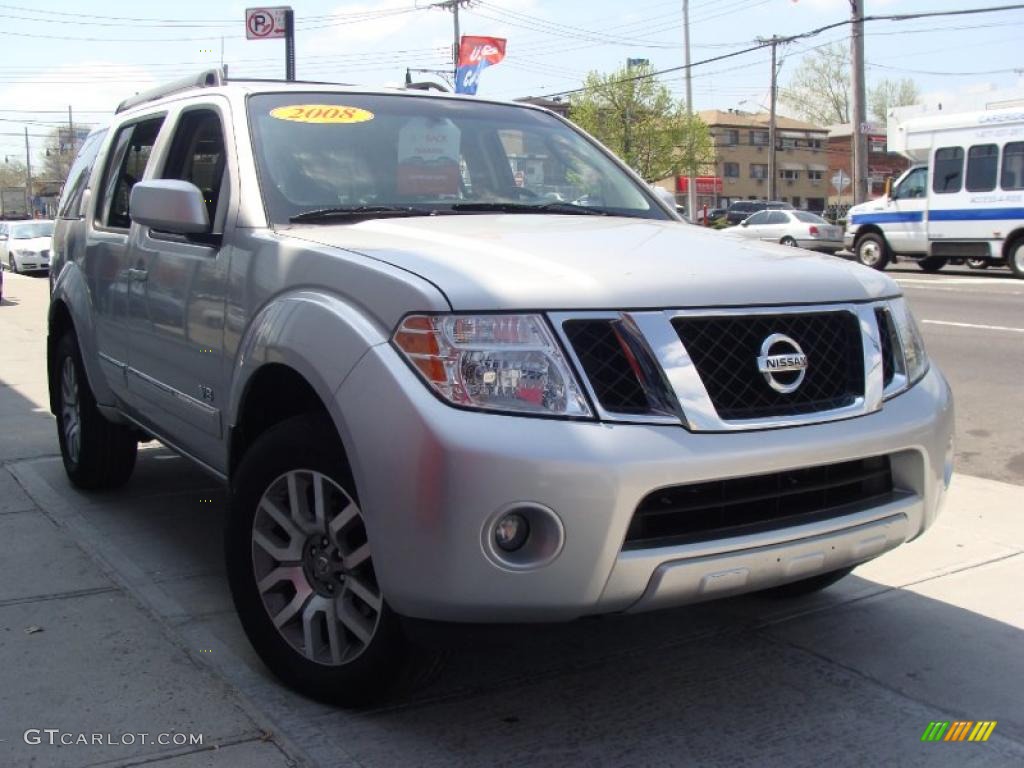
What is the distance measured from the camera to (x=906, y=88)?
8475 centimetres

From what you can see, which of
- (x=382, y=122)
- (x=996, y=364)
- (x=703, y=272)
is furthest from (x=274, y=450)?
(x=996, y=364)

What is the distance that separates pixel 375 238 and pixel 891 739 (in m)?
2.05

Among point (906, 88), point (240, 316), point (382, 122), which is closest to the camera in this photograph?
point (240, 316)

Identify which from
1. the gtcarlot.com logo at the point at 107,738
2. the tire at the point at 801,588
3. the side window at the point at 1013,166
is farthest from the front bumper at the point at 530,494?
the side window at the point at 1013,166

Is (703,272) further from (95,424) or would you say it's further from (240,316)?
(95,424)

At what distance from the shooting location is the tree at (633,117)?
47906 millimetres

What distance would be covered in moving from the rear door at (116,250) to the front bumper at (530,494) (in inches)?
86.0

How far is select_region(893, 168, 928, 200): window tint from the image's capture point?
22.7 m

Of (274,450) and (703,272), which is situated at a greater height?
(703,272)

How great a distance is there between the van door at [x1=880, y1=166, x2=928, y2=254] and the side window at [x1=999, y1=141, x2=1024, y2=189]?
5.74 feet

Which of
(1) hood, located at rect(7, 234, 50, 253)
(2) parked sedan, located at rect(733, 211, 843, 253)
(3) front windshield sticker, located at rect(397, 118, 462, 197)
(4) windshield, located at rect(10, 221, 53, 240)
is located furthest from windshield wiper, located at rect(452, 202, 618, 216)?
(4) windshield, located at rect(10, 221, 53, 240)

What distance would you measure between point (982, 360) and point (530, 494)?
29.2ft

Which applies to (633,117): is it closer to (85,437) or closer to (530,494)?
(85,437)

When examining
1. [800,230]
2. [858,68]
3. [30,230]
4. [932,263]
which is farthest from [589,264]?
[30,230]
